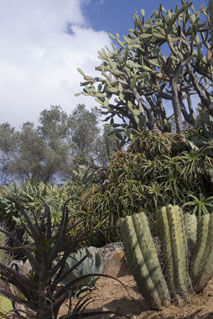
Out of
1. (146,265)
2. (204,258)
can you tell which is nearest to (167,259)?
(146,265)

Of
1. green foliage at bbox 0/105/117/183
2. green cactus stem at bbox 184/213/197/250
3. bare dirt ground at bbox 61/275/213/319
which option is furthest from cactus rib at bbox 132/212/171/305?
green foliage at bbox 0/105/117/183

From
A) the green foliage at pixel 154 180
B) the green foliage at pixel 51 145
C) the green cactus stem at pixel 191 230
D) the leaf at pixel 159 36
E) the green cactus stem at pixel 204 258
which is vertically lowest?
the green cactus stem at pixel 204 258

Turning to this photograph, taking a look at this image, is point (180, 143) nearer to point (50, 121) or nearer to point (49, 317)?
point (49, 317)

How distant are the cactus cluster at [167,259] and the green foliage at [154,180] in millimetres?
2093

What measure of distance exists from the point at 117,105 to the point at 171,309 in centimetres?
646

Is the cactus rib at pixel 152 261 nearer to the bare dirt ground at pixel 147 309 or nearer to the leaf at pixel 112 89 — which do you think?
the bare dirt ground at pixel 147 309

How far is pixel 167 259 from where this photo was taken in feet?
11.1

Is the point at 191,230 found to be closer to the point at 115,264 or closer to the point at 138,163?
the point at 115,264

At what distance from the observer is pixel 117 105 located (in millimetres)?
9117

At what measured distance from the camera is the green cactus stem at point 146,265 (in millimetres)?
3301

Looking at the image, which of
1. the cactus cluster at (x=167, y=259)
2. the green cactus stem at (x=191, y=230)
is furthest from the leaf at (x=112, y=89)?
the cactus cluster at (x=167, y=259)

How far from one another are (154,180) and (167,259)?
2.86 meters

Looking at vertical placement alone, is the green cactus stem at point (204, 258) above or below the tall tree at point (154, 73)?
below

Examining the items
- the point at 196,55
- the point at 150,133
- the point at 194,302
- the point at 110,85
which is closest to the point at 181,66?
the point at 196,55
